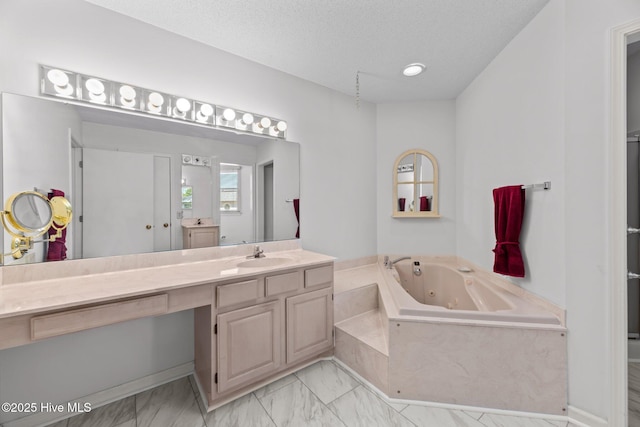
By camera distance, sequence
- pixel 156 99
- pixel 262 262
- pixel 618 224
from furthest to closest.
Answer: pixel 262 262 < pixel 156 99 < pixel 618 224

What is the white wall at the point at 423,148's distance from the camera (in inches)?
115

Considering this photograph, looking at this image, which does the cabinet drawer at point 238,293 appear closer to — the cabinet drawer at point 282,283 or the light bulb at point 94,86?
Answer: the cabinet drawer at point 282,283

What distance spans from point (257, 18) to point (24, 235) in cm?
182

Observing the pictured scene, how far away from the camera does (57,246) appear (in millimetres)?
1423

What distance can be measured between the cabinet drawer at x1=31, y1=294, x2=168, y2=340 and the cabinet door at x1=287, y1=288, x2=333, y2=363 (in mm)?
789

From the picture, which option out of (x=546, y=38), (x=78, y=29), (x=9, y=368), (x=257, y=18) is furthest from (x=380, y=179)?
(x=9, y=368)

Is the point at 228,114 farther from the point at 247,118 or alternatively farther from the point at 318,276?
the point at 318,276

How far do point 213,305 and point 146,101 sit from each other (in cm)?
141

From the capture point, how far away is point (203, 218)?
1.92m

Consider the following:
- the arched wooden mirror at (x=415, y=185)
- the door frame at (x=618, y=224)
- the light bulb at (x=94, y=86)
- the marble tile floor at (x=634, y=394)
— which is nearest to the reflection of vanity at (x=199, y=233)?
the light bulb at (x=94, y=86)

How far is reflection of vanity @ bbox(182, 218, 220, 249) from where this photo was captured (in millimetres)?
1846

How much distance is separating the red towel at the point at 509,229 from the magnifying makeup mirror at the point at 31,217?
9.19ft

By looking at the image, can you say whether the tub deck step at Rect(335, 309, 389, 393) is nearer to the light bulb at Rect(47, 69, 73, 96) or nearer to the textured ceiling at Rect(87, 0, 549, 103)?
the textured ceiling at Rect(87, 0, 549, 103)

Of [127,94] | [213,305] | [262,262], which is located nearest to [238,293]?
[213,305]
